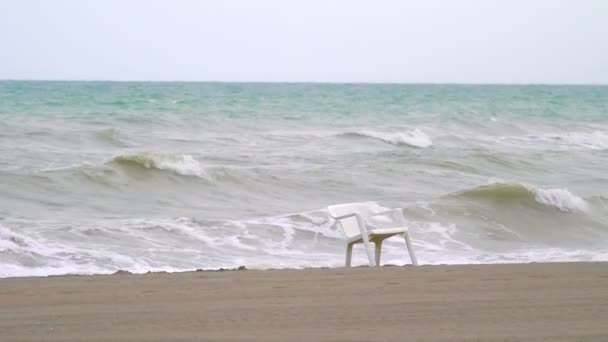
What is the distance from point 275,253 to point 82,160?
783 cm

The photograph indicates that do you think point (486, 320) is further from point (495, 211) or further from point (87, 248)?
point (495, 211)

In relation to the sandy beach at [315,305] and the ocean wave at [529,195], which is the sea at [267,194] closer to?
the ocean wave at [529,195]

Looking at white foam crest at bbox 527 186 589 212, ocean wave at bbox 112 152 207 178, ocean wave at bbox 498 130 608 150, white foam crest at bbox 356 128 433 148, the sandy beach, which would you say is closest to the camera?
the sandy beach

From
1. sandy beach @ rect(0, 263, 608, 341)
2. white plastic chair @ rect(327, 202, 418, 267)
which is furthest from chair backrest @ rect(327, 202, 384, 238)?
sandy beach @ rect(0, 263, 608, 341)

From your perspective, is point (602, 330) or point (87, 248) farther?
point (87, 248)

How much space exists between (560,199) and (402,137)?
431 inches

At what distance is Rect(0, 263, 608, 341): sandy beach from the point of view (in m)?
4.41

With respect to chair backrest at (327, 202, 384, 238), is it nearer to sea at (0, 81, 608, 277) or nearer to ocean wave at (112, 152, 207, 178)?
sea at (0, 81, 608, 277)

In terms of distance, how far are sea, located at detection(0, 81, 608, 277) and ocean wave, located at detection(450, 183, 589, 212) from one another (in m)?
0.03

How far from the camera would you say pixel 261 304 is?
506cm

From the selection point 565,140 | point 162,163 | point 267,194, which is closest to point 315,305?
point 267,194

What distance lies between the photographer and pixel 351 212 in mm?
6934

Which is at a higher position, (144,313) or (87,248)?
(144,313)


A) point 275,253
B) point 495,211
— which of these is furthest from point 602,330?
point 495,211
